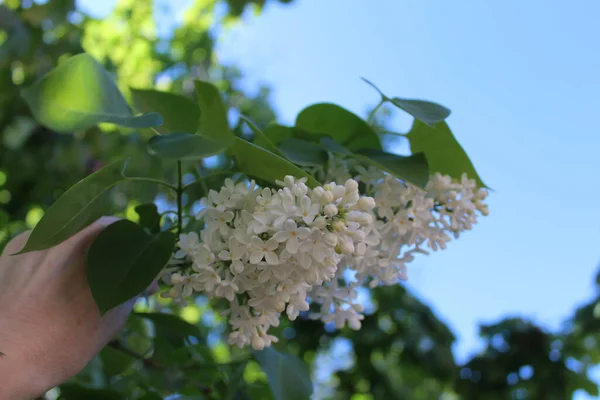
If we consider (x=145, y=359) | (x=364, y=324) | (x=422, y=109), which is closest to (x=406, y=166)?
(x=422, y=109)

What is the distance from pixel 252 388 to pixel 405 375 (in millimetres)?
1479

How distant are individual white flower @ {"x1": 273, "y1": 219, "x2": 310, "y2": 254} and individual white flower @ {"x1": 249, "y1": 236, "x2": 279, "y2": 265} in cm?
1

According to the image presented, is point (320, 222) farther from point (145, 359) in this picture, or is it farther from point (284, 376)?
point (145, 359)

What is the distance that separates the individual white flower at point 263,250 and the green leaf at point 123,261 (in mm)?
137

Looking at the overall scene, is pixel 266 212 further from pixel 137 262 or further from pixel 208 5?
pixel 208 5

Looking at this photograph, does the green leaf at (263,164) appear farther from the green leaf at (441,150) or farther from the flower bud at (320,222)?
the green leaf at (441,150)

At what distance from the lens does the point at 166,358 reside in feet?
3.65

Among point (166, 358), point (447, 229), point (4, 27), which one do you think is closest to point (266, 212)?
point (447, 229)

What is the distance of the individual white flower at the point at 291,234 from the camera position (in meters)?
0.56

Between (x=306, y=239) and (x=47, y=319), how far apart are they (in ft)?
0.94

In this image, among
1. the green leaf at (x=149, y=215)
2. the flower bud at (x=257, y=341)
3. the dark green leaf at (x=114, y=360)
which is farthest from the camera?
the dark green leaf at (x=114, y=360)

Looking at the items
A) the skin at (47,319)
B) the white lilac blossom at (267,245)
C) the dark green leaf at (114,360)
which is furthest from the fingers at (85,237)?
the dark green leaf at (114,360)

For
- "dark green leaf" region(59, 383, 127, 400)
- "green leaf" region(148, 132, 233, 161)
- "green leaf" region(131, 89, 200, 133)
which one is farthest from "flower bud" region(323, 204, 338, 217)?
"dark green leaf" region(59, 383, 127, 400)

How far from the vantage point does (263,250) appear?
58 centimetres
